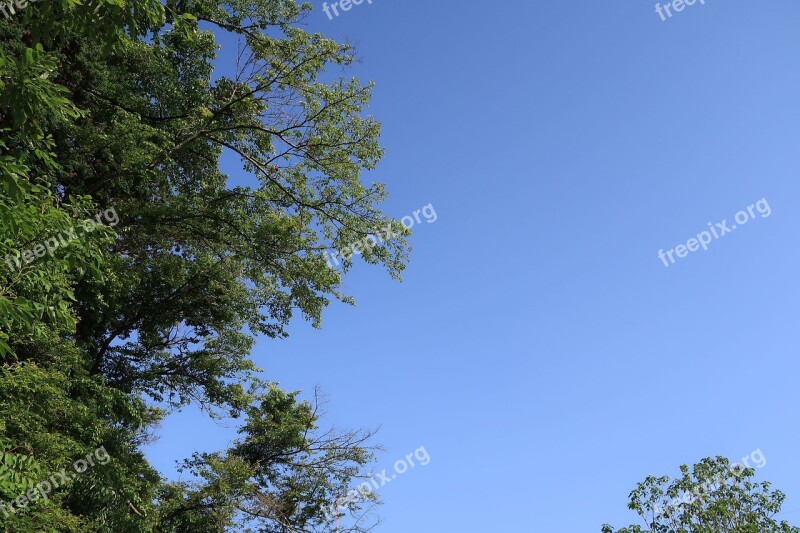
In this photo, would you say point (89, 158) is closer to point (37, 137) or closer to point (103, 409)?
point (103, 409)

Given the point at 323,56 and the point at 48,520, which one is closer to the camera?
the point at 48,520

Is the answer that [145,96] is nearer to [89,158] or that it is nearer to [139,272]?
[89,158]

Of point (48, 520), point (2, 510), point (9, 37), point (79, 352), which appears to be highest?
point (9, 37)

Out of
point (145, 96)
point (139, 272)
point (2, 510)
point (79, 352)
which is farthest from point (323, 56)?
point (2, 510)

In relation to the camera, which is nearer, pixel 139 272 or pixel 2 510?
pixel 2 510

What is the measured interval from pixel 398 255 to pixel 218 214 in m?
4.72

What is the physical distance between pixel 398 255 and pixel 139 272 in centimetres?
691

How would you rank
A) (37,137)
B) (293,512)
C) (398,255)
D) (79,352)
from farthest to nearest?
(293,512)
(398,255)
(79,352)
(37,137)

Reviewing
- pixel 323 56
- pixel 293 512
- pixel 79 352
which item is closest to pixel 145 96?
pixel 323 56

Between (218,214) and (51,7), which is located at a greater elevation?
(218,214)

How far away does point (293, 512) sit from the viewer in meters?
21.3

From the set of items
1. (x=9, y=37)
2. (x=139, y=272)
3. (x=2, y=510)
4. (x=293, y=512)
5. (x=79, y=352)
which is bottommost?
(x=2, y=510)

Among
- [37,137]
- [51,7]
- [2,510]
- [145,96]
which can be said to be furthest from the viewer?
[145,96]

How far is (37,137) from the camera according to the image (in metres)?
5.51
